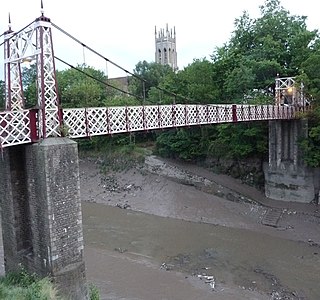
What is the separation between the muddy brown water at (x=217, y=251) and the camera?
564 inches

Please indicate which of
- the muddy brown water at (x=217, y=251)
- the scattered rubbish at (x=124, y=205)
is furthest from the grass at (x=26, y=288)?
the scattered rubbish at (x=124, y=205)

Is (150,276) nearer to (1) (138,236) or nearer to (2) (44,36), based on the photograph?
(1) (138,236)

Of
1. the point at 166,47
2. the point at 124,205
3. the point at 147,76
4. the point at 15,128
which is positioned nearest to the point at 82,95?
the point at 124,205

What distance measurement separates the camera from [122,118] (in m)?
13.5

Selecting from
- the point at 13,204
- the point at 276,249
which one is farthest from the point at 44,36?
the point at 276,249

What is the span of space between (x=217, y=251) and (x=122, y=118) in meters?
7.65

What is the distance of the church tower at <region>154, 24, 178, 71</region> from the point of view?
81.7 m

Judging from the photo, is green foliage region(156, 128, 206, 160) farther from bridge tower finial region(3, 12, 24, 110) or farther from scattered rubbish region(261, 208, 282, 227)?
bridge tower finial region(3, 12, 24, 110)

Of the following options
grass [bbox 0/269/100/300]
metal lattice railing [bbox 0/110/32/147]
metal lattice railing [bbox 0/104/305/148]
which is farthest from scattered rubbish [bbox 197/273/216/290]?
metal lattice railing [bbox 0/110/32/147]

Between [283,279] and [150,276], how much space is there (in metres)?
4.92

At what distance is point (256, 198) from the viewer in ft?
77.4

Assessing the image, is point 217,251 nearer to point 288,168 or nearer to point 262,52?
point 288,168

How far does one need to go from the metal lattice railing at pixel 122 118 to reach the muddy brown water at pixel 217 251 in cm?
558

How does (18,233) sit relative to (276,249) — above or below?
above
